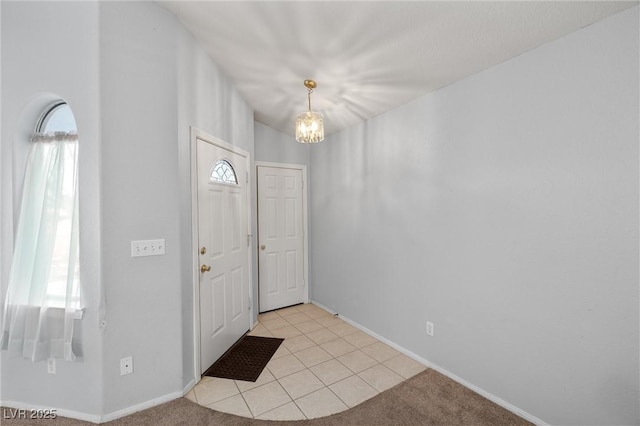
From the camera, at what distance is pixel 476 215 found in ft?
6.84

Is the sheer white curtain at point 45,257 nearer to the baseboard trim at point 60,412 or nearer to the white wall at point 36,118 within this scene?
the white wall at point 36,118

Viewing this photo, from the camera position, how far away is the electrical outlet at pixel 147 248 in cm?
180

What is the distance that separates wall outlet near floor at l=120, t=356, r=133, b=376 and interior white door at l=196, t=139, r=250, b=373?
513 millimetres

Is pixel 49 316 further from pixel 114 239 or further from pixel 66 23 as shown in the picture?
pixel 66 23

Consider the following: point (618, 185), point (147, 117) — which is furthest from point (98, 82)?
point (618, 185)

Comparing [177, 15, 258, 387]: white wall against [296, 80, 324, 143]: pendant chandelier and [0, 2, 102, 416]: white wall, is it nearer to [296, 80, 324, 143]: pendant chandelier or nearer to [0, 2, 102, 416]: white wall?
[0, 2, 102, 416]: white wall

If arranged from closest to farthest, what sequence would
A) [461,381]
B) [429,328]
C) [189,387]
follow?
[189,387], [461,381], [429,328]

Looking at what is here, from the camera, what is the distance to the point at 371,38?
5.85 ft

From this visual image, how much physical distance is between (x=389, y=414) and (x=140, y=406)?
67.3 inches

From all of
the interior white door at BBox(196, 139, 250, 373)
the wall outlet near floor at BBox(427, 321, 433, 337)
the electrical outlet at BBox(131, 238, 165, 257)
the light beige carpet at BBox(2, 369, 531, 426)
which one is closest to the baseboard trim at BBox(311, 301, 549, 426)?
the light beige carpet at BBox(2, 369, 531, 426)

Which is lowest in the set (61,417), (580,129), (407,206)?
(61,417)

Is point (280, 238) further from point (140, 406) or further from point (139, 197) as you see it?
point (140, 406)

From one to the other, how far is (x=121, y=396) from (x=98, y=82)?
2048mm

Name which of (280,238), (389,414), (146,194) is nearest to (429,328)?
(389,414)
